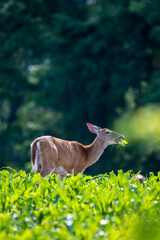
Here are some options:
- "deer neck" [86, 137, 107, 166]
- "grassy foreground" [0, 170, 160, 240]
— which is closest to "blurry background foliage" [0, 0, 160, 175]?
"deer neck" [86, 137, 107, 166]

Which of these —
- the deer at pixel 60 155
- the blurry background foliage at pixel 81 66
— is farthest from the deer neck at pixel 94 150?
the blurry background foliage at pixel 81 66

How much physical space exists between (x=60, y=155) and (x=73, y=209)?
486 cm

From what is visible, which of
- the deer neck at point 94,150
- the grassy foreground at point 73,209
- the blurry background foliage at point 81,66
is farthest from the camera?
the blurry background foliage at point 81,66

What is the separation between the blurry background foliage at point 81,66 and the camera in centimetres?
2927

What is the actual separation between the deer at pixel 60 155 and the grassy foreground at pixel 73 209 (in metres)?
2.74

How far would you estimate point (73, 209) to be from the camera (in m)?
5.84

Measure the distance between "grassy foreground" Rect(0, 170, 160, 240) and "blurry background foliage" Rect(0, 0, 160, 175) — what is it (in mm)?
18749

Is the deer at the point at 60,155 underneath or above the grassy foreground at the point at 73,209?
above

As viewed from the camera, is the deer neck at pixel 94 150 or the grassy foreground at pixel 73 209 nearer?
the grassy foreground at pixel 73 209

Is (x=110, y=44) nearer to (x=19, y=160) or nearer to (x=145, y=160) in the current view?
(x=145, y=160)

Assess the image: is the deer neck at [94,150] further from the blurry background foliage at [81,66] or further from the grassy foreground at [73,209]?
the blurry background foliage at [81,66]

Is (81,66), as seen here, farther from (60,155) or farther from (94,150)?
(60,155)

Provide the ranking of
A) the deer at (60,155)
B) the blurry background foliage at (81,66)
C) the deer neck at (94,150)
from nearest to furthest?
the deer at (60,155)
the deer neck at (94,150)
the blurry background foliage at (81,66)

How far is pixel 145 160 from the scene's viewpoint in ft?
88.6
